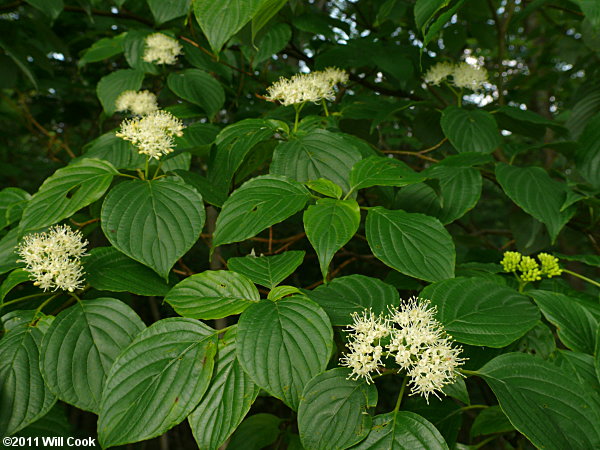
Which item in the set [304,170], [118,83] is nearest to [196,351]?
[304,170]

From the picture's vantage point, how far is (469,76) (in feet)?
5.08

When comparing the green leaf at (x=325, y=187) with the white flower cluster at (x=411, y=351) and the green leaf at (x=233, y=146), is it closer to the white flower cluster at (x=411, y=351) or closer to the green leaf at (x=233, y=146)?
the green leaf at (x=233, y=146)

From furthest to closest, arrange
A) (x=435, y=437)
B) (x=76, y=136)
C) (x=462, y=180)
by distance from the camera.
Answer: (x=76, y=136), (x=462, y=180), (x=435, y=437)

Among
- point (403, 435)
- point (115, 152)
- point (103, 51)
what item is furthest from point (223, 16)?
point (103, 51)

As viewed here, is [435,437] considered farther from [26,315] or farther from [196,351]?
[26,315]

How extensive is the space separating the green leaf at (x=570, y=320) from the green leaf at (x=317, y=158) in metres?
0.48

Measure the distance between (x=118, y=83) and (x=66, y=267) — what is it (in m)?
0.98

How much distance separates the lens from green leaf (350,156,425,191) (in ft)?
2.98

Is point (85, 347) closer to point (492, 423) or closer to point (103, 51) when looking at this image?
point (492, 423)

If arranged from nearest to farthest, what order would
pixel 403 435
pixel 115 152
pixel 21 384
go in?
pixel 403 435
pixel 21 384
pixel 115 152

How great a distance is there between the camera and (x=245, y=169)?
1.16 m

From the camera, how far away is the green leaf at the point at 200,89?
4.94 ft

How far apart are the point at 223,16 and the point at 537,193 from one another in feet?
2.97

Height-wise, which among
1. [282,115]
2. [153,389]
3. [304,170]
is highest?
[282,115]
